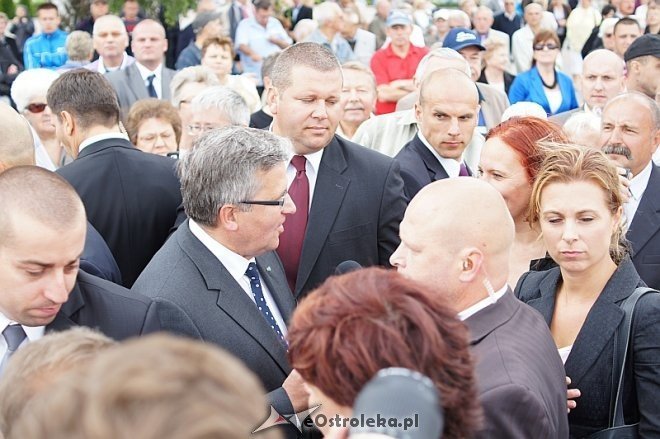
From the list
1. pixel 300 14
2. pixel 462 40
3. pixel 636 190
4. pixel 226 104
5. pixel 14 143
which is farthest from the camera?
pixel 300 14

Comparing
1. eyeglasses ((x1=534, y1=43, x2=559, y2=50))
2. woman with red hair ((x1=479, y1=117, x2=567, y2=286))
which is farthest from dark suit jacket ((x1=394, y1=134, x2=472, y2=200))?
eyeglasses ((x1=534, y1=43, x2=559, y2=50))

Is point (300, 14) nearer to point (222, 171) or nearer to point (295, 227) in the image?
point (295, 227)

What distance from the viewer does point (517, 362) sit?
105 inches

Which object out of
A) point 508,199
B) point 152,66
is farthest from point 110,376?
point 152,66

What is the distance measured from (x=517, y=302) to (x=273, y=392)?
3.17 feet

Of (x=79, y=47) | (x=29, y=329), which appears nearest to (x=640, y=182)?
(x=29, y=329)

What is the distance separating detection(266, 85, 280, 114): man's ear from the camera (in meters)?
5.11

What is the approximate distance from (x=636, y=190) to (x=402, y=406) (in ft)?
13.9

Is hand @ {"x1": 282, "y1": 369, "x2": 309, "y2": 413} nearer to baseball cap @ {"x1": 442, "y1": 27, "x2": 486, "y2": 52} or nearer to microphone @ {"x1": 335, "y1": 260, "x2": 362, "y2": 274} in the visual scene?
microphone @ {"x1": 335, "y1": 260, "x2": 362, "y2": 274}

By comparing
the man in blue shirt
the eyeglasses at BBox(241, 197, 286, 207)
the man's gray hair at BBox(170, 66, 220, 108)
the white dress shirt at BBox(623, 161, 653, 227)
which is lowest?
the man in blue shirt

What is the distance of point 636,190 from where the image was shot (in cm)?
530

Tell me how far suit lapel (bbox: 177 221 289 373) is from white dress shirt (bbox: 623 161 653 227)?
2.34 m

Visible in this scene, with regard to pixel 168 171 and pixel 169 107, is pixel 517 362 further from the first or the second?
pixel 169 107

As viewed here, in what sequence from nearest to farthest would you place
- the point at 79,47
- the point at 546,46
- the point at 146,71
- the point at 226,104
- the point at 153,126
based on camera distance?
the point at 226,104 < the point at 153,126 < the point at 146,71 < the point at 546,46 < the point at 79,47
